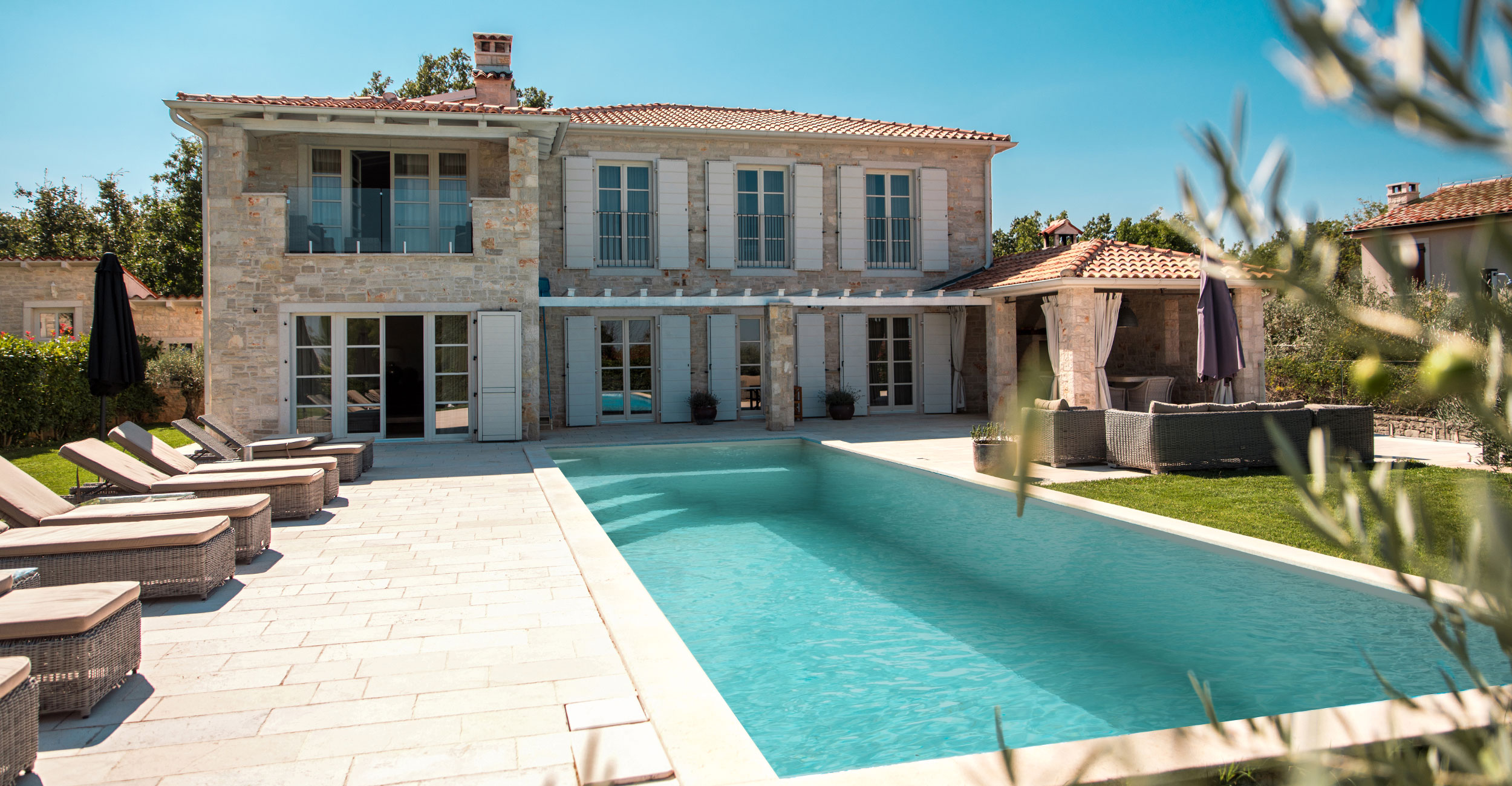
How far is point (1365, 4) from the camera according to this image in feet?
1.92

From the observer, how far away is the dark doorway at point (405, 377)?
13.1 meters

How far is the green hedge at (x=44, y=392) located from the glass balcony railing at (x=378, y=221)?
332cm

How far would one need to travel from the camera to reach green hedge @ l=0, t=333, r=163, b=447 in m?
12.2

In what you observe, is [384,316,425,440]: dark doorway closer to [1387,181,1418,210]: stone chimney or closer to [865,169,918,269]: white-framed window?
[865,169,918,269]: white-framed window

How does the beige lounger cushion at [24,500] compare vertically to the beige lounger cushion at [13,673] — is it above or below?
above

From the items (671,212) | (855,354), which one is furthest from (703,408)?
(671,212)

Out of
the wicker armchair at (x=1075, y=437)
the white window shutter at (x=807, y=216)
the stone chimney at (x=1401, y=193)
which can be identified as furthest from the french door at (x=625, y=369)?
the stone chimney at (x=1401, y=193)

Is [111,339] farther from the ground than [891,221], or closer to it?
closer to it

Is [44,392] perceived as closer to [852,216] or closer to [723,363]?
[723,363]

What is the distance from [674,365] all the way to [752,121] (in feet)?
17.7

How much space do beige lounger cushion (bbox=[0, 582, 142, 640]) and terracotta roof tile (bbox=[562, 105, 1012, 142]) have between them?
43.5 ft

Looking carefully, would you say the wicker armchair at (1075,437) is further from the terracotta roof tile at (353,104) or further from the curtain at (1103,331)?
the terracotta roof tile at (353,104)

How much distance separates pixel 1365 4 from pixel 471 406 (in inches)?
535

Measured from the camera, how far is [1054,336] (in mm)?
14430
